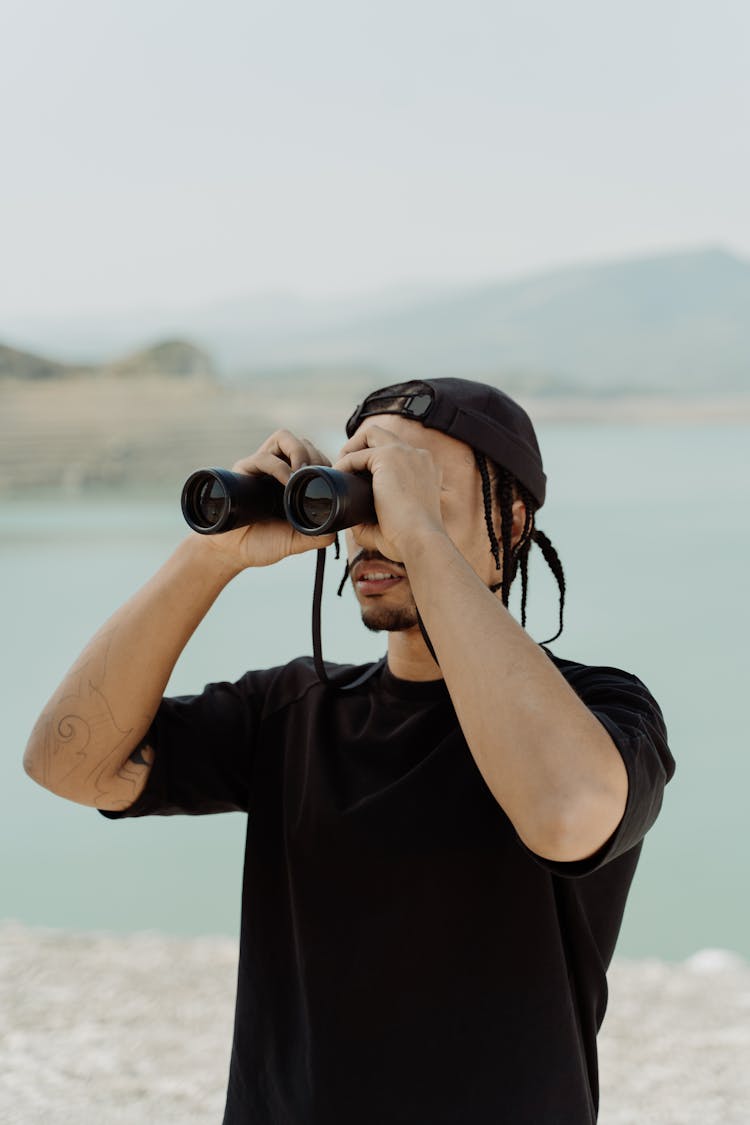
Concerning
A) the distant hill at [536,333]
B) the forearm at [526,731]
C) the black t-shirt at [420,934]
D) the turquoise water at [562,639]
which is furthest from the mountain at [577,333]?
the forearm at [526,731]

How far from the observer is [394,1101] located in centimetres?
102

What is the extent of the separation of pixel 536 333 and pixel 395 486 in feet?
47.1

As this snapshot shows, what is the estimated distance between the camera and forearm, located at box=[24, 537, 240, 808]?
1.16 meters

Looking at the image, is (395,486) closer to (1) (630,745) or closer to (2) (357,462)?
(2) (357,462)

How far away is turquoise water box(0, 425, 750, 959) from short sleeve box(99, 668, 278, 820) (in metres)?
1.87

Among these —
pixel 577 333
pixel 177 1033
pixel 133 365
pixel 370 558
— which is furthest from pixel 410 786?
pixel 577 333

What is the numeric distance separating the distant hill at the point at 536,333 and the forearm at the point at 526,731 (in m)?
13.0

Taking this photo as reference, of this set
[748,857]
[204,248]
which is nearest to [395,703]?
[748,857]

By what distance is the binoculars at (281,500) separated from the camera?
107cm

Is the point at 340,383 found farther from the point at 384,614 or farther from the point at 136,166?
the point at 384,614

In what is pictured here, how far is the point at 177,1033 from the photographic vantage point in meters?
2.99

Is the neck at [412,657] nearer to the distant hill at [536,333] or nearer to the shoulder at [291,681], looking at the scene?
the shoulder at [291,681]

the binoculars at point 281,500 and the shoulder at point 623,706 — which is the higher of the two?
the binoculars at point 281,500

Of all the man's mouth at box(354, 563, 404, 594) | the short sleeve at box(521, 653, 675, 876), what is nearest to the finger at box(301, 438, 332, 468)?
the man's mouth at box(354, 563, 404, 594)
